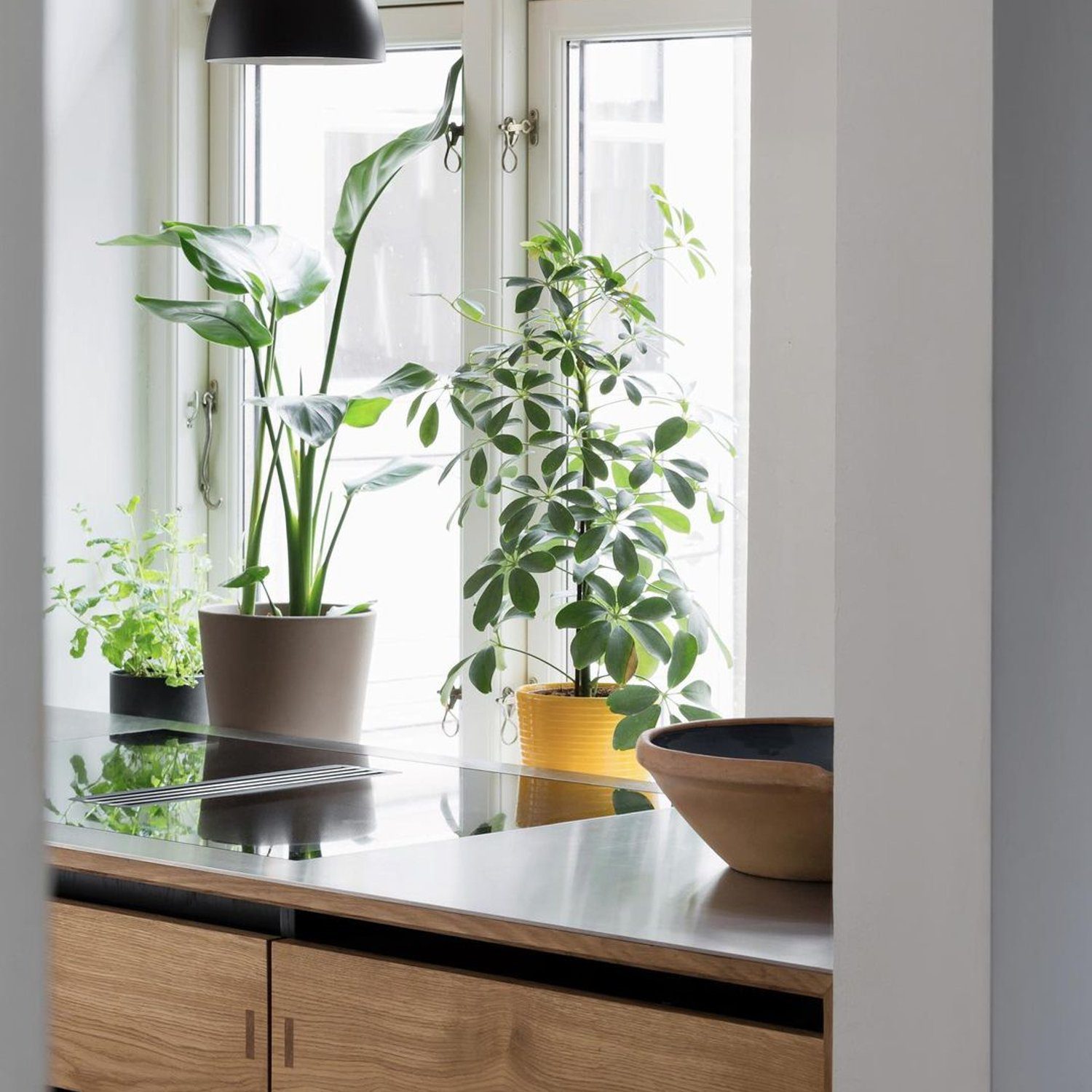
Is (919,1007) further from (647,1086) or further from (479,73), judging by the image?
(479,73)

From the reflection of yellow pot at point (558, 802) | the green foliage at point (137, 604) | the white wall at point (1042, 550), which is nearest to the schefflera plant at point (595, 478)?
the reflection of yellow pot at point (558, 802)

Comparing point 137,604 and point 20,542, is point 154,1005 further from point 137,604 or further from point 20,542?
point 20,542

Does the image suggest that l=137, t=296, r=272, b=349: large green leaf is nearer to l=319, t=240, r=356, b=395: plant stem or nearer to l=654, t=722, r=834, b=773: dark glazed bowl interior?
l=319, t=240, r=356, b=395: plant stem

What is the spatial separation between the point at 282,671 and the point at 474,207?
0.85m

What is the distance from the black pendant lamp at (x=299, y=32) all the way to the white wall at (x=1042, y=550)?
128 centimetres

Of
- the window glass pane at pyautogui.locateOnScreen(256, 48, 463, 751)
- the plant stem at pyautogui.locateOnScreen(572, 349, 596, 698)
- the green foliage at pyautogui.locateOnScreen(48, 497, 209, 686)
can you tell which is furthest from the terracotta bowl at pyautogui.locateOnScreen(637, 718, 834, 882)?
the green foliage at pyautogui.locateOnScreen(48, 497, 209, 686)

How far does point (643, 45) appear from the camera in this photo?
2.63 m

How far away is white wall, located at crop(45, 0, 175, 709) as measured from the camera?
2854 millimetres

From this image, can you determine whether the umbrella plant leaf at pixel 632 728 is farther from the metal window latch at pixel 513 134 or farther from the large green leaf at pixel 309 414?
the metal window latch at pixel 513 134

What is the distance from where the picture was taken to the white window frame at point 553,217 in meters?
2.01

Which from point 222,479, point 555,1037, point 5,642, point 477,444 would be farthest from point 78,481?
point 5,642

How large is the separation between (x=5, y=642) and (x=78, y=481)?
9.05 ft

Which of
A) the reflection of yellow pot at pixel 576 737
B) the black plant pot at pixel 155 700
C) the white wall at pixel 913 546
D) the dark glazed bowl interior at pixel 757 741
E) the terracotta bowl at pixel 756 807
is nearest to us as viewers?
the white wall at pixel 913 546

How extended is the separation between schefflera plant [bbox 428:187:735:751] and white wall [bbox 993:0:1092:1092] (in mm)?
969
